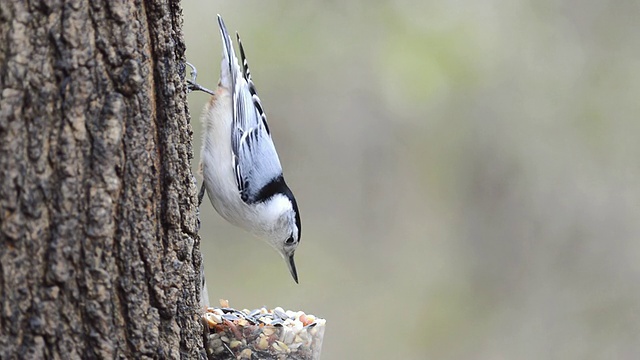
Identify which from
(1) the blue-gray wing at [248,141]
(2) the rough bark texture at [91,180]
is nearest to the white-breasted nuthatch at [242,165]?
(1) the blue-gray wing at [248,141]

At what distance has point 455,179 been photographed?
7.00 m

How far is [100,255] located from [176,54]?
0.52 metres

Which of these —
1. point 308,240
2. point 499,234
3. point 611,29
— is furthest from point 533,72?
point 308,240

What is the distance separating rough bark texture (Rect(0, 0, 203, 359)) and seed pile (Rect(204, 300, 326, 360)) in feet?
1.45

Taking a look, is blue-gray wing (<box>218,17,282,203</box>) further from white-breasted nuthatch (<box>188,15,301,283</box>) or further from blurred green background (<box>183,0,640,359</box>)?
blurred green background (<box>183,0,640,359</box>)

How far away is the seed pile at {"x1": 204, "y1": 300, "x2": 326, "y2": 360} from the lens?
2555 mm

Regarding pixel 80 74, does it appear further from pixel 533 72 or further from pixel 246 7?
pixel 533 72

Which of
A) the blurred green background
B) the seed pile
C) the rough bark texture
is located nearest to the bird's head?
the seed pile

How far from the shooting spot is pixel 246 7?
6.12m

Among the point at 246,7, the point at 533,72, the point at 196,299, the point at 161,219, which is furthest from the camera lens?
the point at 533,72

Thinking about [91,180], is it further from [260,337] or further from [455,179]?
[455,179]

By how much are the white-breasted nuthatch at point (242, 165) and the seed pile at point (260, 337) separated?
116cm

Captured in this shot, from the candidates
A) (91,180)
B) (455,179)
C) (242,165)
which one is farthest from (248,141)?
(455,179)

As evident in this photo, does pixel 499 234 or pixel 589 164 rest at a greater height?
pixel 589 164
